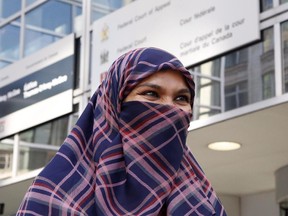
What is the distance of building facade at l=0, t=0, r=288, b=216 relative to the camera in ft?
19.4

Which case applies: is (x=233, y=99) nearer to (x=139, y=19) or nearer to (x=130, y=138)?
(x=139, y=19)

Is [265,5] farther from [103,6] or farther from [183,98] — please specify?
[183,98]

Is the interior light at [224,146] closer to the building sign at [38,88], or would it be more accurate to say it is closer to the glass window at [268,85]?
the glass window at [268,85]

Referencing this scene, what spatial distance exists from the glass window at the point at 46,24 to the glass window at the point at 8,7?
17.0 inches

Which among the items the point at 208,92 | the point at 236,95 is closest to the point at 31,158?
the point at 208,92

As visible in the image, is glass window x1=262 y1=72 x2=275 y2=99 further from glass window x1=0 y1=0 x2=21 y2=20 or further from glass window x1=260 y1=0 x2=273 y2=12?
glass window x1=0 y1=0 x2=21 y2=20

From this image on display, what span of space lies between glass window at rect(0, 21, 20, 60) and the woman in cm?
794

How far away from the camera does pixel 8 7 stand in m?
10.4

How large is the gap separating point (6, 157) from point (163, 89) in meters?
7.94

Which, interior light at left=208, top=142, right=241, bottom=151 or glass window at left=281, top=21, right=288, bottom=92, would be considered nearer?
glass window at left=281, top=21, right=288, bottom=92

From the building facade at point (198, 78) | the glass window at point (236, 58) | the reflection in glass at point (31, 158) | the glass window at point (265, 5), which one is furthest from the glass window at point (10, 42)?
the glass window at point (265, 5)

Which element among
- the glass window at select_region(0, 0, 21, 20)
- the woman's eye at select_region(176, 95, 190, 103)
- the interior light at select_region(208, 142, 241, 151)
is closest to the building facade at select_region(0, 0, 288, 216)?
the glass window at select_region(0, 0, 21, 20)

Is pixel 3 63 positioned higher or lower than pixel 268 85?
higher

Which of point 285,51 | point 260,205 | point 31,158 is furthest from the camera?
point 260,205
